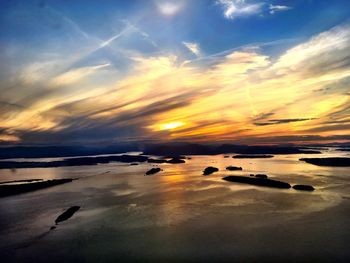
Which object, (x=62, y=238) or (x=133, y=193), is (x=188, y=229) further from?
(x=133, y=193)

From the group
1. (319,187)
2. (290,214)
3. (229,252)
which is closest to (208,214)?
(290,214)

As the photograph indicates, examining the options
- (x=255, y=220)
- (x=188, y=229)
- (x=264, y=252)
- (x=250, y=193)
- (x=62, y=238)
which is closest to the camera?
(x=264, y=252)

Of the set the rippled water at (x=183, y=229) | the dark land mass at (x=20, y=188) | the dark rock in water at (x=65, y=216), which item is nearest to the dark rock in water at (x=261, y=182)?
the rippled water at (x=183, y=229)

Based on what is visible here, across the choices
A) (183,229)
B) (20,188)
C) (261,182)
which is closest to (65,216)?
(183,229)

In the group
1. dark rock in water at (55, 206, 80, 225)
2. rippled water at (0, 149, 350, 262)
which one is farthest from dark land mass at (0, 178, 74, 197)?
dark rock in water at (55, 206, 80, 225)

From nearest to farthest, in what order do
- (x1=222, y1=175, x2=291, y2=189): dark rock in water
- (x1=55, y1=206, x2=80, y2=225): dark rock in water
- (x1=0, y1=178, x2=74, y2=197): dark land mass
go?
(x1=55, y1=206, x2=80, y2=225): dark rock in water < (x1=222, y1=175, x2=291, y2=189): dark rock in water < (x1=0, y1=178, x2=74, y2=197): dark land mass

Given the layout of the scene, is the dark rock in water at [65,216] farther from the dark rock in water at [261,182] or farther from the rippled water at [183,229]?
the dark rock in water at [261,182]

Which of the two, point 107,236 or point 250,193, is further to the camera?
point 250,193

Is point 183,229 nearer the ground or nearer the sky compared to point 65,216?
nearer the ground

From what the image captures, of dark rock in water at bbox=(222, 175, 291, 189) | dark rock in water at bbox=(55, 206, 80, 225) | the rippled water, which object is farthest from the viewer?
dark rock in water at bbox=(222, 175, 291, 189)

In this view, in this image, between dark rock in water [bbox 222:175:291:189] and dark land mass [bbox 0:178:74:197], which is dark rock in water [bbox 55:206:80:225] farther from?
dark rock in water [bbox 222:175:291:189]

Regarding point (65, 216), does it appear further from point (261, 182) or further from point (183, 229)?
point (261, 182)
